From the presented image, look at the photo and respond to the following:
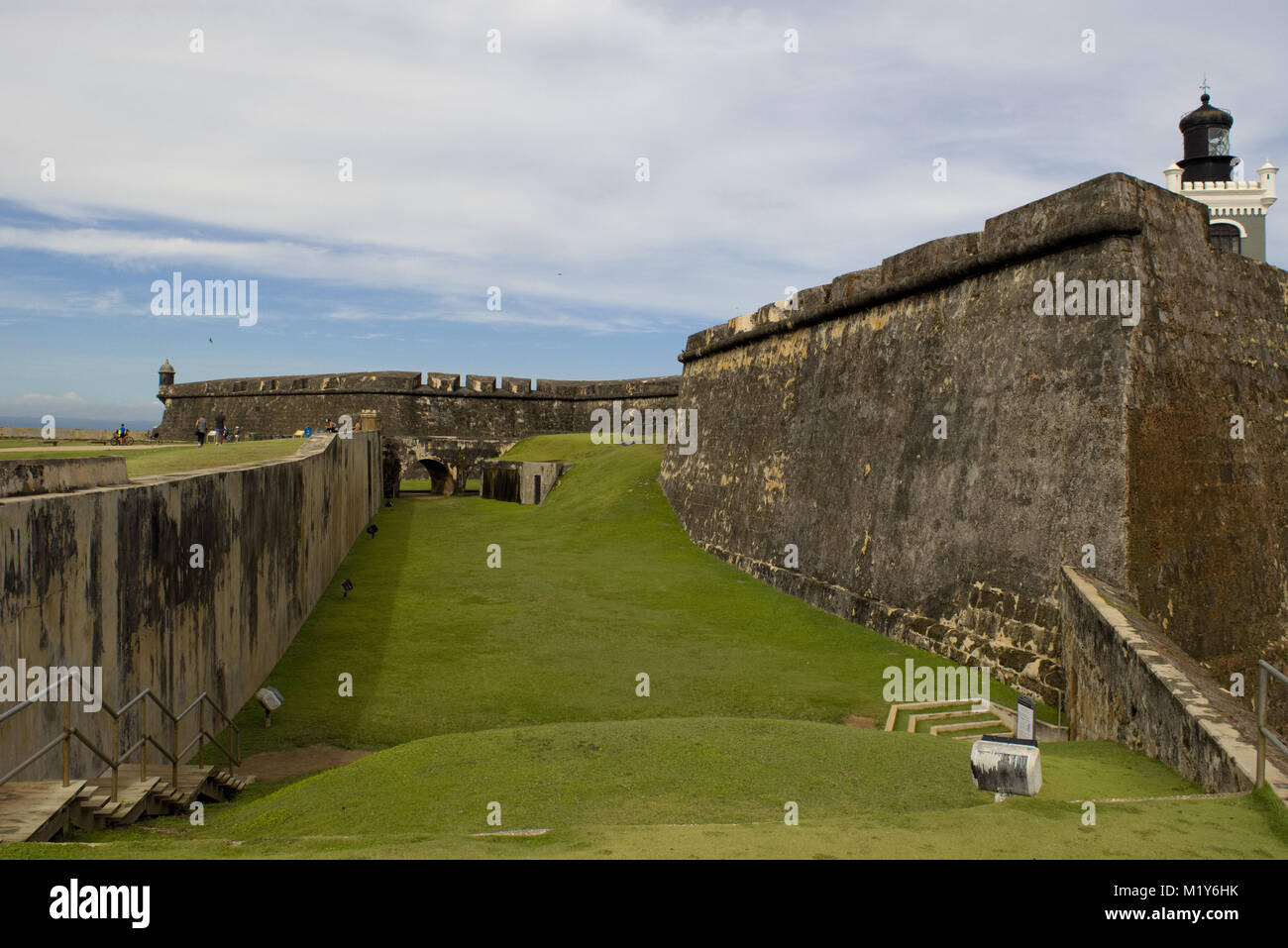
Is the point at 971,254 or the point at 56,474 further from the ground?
the point at 971,254

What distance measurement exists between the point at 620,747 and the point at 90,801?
2872mm

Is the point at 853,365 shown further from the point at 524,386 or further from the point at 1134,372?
the point at 524,386

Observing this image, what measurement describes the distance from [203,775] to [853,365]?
9478 millimetres

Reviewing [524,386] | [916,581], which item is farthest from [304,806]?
[524,386]

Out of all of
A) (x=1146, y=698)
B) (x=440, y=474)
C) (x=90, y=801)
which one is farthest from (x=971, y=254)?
(x=440, y=474)

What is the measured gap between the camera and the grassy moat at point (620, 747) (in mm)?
3369

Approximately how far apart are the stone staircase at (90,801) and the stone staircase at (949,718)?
532cm

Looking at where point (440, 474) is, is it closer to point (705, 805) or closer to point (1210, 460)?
point (1210, 460)

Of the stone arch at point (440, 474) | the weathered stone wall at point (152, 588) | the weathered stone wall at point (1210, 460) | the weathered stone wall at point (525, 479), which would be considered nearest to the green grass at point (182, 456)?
the weathered stone wall at point (152, 588)

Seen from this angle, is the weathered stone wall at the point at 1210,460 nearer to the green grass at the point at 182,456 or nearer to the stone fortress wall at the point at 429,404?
the green grass at the point at 182,456

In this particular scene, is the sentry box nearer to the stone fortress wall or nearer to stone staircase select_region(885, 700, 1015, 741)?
stone staircase select_region(885, 700, 1015, 741)

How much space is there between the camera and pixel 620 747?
5.57 meters

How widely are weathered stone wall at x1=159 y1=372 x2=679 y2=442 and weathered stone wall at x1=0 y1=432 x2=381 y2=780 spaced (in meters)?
21.9
